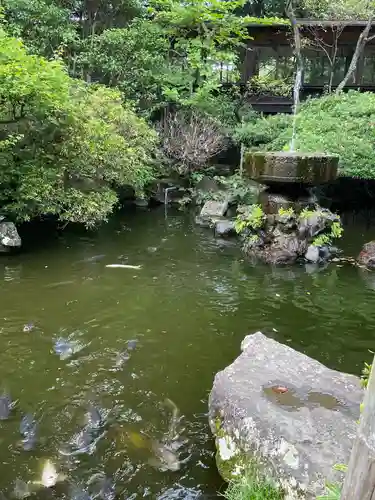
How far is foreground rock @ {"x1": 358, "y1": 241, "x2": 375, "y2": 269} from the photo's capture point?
10242 mm

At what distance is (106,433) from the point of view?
14.5 feet

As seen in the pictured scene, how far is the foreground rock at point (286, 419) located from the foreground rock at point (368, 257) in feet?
21.0

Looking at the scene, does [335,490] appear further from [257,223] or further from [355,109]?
[355,109]

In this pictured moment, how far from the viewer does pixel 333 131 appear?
46.3 ft

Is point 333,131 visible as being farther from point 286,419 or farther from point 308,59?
point 286,419

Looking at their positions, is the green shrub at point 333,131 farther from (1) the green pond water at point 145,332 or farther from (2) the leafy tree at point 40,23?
(2) the leafy tree at point 40,23

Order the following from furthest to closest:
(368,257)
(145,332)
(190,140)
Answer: (190,140) < (368,257) < (145,332)

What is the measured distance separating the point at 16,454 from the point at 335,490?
2888 mm

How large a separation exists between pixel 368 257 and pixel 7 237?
313 inches

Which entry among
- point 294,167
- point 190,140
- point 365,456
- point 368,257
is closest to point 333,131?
point 190,140

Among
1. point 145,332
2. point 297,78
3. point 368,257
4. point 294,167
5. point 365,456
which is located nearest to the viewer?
point 365,456

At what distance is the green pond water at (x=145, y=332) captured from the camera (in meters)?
4.11

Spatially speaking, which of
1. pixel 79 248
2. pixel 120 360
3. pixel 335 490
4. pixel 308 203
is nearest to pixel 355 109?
pixel 308 203

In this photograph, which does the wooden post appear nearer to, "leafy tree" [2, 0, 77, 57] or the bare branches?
the bare branches
